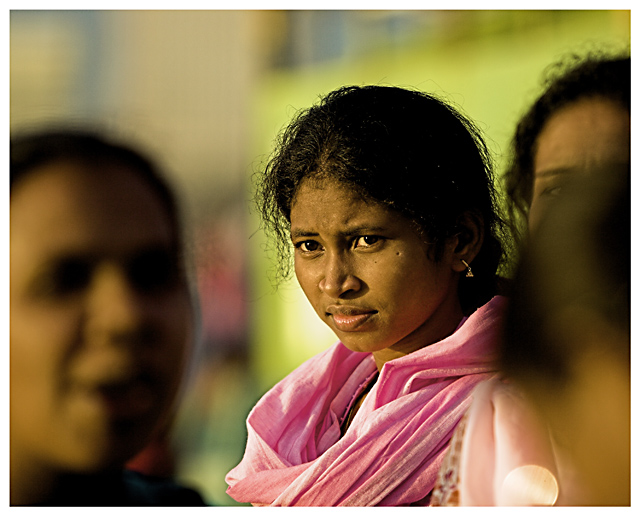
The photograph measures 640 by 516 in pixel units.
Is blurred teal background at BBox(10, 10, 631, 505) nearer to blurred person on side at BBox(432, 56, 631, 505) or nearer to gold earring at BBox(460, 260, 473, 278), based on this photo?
blurred person on side at BBox(432, 56, 631, 505)

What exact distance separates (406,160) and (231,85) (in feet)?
→ 3.99

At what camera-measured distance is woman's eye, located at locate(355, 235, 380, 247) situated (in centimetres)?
166

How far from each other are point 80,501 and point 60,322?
0.55 meters

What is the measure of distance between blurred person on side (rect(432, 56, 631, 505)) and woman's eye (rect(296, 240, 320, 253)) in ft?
1.73

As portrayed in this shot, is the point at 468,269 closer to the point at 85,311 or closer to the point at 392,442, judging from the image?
the point at 392,442

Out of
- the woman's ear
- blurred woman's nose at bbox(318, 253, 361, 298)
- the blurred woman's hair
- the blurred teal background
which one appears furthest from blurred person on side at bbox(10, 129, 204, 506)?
the blurred woman's hair

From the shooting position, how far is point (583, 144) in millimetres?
1883

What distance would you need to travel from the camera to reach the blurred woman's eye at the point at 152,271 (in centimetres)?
188

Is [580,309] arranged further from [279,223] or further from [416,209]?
[279,223]

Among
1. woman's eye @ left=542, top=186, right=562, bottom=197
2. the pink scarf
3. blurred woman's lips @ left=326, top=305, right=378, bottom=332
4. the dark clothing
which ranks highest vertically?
woman's eye @ left=542, top=186, right=562, bottom=197

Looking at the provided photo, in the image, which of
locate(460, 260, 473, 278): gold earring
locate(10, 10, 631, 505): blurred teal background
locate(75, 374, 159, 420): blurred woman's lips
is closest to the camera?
locate(460, 260, 473, 278): gold earring

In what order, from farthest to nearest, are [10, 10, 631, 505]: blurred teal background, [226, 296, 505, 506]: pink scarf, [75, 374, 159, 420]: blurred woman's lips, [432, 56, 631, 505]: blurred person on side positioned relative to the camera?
[10, 10, 631, 505]: blurred teal background
[75, 374, 159, 420]: blurred woman's lips
[226, 296, 505, 506]: pink scarf
[432, 56, 631, 505]: blurred person on side

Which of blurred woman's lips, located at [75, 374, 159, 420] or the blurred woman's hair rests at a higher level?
the blurred woman's hair

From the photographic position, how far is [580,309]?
1315mm
